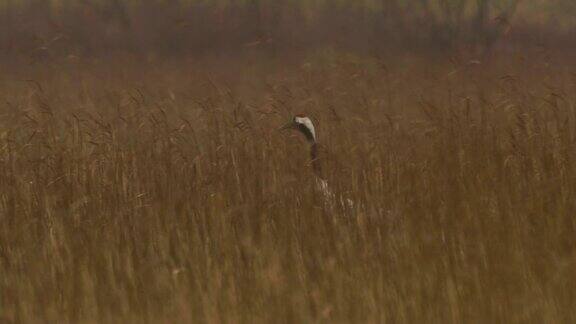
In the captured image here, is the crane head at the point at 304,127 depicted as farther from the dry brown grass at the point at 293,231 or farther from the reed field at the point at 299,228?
the dry brown grass at the point at 293,231

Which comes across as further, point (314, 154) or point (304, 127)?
point (304, 127)

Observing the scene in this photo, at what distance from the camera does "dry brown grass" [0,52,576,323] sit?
467cm

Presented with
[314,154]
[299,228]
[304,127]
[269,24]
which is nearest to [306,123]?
[304,127]

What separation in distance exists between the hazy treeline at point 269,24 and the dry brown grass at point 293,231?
12.8 meters

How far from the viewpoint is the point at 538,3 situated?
2497cm

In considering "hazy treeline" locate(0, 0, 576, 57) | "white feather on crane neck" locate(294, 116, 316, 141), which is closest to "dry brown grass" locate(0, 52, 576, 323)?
"white feather on crane neck" locate(294, 116, 316, 141)

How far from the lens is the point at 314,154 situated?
22.5ft

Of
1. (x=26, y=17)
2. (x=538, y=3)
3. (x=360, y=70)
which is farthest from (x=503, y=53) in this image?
(x=360, y=70)

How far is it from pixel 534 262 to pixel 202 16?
59.1 feet

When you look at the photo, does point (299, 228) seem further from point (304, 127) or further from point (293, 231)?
point (304, 127)

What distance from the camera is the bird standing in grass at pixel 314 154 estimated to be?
583 cm

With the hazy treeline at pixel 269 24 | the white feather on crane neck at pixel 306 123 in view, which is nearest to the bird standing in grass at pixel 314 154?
the white feather on crane neck at pixel 306 123

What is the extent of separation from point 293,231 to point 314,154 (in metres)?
1.57

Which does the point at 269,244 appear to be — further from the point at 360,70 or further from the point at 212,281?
the point at 360,70
